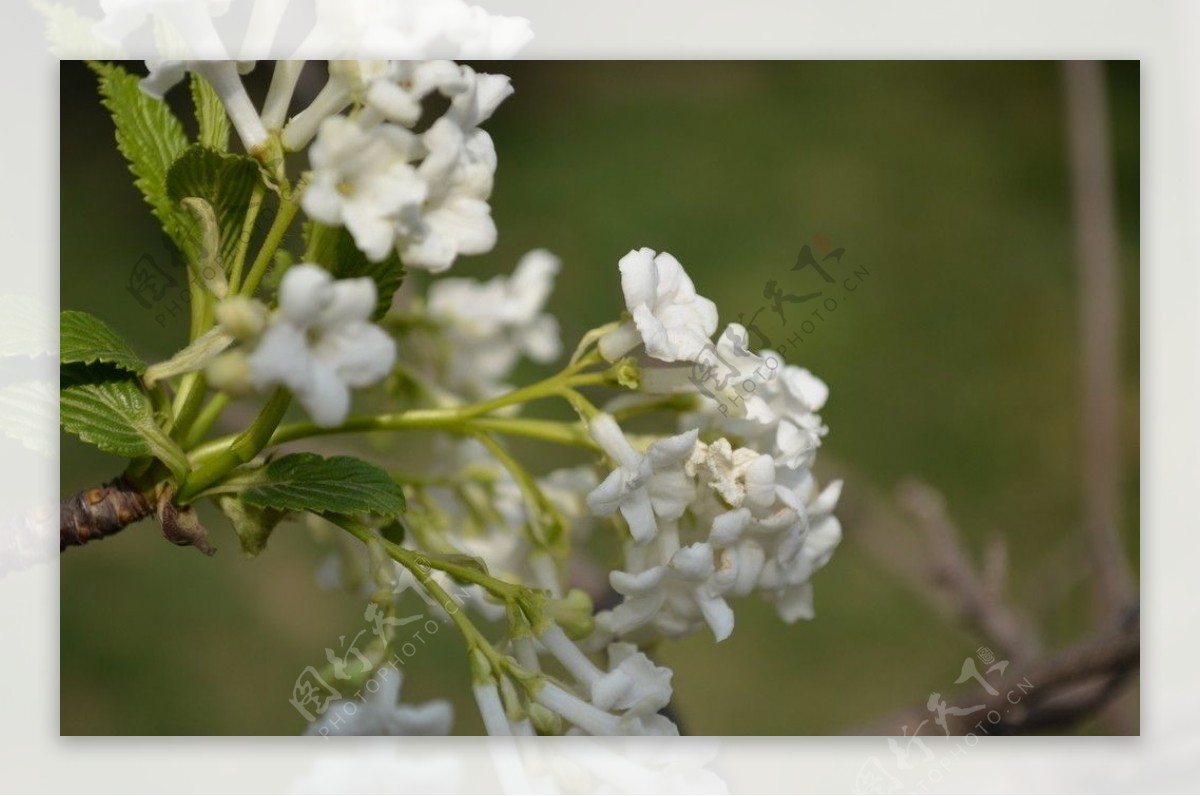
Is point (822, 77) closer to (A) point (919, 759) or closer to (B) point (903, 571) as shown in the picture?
(B) point (903, 571)

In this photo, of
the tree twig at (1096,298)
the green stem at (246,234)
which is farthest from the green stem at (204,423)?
the tree twig at (1096,298)

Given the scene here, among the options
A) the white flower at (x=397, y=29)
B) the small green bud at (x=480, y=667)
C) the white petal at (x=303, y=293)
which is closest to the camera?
the white petal at (x=303, y=293)

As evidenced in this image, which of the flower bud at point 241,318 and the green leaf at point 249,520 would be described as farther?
the green leaf at point 249,520

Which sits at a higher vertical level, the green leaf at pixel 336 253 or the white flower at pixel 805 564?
the green leaf at pixel 336 253

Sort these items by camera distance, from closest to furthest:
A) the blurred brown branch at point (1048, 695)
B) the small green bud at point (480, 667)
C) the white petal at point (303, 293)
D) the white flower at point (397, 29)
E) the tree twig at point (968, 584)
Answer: the white petal at point (303, 293) → the white flower at point (397, 29) → the small green bud at point (480, 667) → the blurred brown branch at point (1048, 695) → the tree twig at point (968, 584)

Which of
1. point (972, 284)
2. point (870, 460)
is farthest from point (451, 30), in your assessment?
point (972, 284)

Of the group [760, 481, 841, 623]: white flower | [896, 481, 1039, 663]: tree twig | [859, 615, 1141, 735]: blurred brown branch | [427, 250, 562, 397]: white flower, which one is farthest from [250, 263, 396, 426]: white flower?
[859, 615, 1141, 735]: blurred brown branch

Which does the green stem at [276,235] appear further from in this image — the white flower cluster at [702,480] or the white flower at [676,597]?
the white flower at [676,597]
